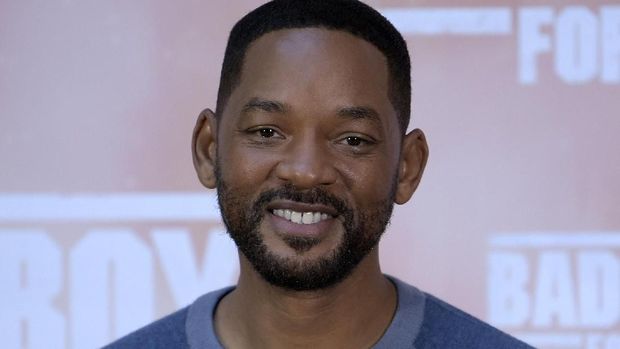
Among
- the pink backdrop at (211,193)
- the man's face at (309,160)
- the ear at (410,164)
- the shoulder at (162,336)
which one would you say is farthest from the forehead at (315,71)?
the pink backdrop at (211,193)

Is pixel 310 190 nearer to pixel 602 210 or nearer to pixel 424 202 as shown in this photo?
pixel 424 202

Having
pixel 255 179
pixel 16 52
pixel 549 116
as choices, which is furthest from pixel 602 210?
pixel 16 52

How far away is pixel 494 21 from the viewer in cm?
285

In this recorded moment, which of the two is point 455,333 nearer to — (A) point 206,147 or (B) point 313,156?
(B) point 313,156

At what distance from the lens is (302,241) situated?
73.1 inches

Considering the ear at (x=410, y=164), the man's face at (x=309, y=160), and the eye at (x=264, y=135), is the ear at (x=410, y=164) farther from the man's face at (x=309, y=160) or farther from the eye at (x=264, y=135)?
the eye at (x=264, y=135)

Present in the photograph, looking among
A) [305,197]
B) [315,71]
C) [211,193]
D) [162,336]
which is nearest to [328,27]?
[315,71]

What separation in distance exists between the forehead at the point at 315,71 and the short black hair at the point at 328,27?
0.05ft

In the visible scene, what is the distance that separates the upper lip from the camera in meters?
1.85

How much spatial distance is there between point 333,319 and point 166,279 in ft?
3.05

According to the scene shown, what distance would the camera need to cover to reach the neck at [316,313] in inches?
77.5

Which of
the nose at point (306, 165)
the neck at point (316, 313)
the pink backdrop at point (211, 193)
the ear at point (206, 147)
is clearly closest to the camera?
the nose at point (306, 165)

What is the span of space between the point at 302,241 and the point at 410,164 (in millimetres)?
328

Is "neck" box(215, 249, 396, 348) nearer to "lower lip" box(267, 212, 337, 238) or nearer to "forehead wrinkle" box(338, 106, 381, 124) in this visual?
"lower lip" box(267, 212, 337, 238)
